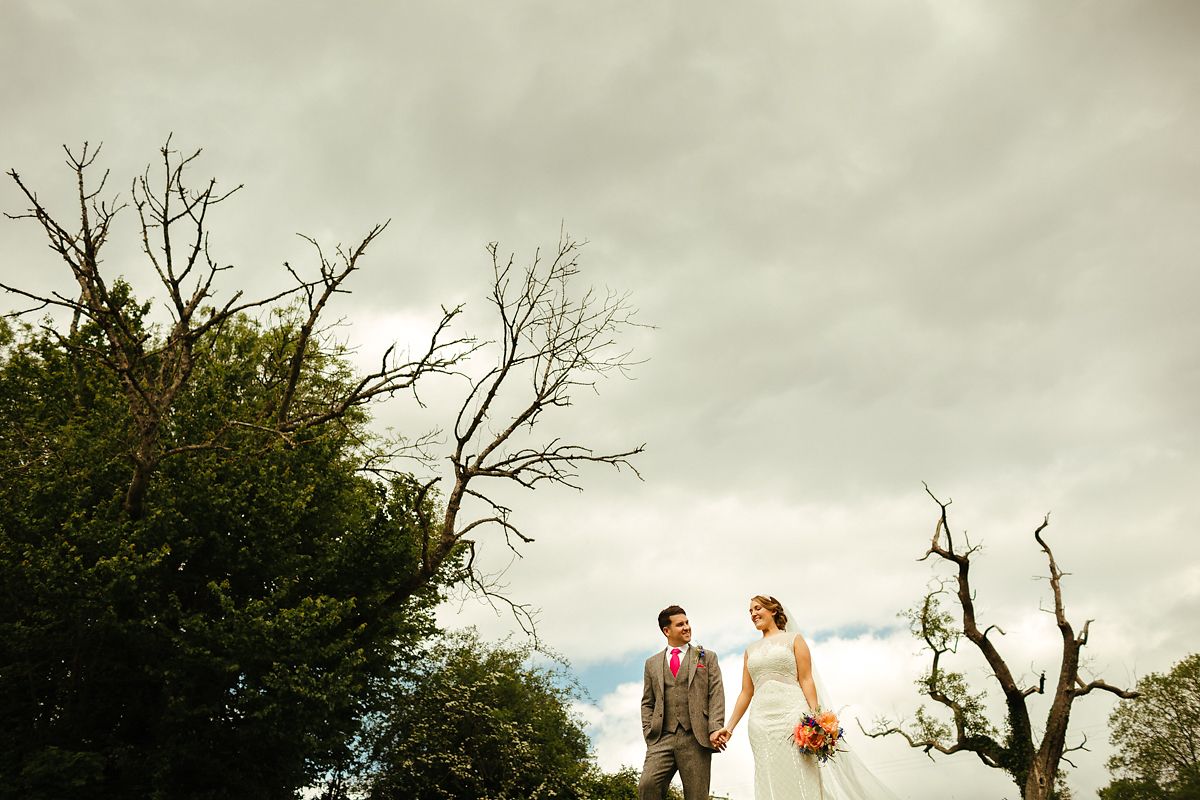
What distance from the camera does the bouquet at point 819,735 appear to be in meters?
6.99

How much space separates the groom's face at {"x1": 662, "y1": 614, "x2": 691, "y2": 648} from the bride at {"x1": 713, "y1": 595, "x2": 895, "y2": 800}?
60cm

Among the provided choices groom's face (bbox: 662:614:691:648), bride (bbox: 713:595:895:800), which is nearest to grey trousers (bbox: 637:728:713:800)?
bride (bbox: 713:595:895:800)

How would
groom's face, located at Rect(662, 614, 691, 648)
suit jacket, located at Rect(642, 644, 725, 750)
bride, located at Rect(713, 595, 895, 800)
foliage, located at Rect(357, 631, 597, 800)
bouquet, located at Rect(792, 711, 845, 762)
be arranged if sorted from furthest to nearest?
foliage, located at Rect(357, 631, 597, 800) → groom's face, located at Rect(662, 614, 691, 648) → suit jacket, located at Rect(642, 644, 725, 750) → bride, located at Rect(713, 595, 895, 800) → bouquet, located at Rect(792, 711, 845, 762)

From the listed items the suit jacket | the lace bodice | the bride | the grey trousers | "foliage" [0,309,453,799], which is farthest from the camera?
"foliage" [0,309,453,799]

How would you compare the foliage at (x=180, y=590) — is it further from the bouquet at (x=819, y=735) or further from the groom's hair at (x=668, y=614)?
the bouquet at (x=819, y=735)

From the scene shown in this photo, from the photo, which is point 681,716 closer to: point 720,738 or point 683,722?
point 683,722

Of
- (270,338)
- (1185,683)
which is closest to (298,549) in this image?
(270,338)

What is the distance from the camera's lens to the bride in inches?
279

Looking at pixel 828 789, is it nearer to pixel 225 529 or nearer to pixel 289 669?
pixel 289 669

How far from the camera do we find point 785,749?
718 centimetres

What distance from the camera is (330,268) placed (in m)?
16.2

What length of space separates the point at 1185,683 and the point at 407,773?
35404 mm

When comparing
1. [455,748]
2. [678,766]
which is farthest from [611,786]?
[678,766]

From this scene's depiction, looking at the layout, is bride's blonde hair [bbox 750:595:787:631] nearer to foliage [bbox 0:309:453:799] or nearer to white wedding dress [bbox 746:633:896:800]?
white wedding dress [bbox 746:633:896:800]
